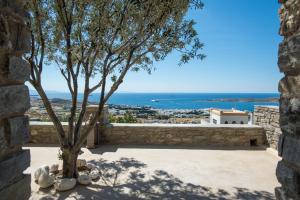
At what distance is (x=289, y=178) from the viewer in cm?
204

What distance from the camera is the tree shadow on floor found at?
15.2 ft

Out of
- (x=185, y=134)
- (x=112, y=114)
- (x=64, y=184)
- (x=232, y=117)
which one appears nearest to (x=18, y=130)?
(x=64, y=184)

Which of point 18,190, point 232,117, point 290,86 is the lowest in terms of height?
point 232,117

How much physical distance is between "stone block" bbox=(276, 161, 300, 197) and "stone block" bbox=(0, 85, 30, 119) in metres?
2.44

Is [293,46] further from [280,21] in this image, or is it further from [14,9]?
[14,9]

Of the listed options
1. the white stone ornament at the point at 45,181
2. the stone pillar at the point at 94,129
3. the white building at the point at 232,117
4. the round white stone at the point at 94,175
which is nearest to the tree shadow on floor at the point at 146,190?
the round white stone at the point at 94,175

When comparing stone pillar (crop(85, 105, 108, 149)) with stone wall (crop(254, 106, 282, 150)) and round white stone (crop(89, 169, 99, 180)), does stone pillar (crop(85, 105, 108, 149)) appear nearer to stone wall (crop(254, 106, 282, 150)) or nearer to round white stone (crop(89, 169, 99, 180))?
round white stone (crop(89, 169, 99, 180))

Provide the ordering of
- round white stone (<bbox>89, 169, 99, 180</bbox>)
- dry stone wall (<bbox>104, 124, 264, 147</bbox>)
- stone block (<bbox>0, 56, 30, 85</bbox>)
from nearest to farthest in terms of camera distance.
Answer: stone block (<bbox>0, 56, 30, 85</bbox>) < round white stone (<bbox>89, 169, 99, 180</bbox>) < dry stone wall (<bbox>104, 124, 264, 147</bbox>)

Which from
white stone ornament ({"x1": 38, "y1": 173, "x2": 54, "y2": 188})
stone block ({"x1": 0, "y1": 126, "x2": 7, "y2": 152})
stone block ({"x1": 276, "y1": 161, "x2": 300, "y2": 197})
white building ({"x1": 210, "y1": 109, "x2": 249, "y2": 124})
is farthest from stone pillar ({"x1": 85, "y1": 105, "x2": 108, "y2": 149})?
white building ({"x1": 210, "y1": 109, "x2": 249, "y2": 124})

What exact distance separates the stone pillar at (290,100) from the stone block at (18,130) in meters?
2.38

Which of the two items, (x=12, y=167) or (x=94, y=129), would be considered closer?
(x=12, y=167)

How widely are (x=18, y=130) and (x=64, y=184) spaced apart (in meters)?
3.13

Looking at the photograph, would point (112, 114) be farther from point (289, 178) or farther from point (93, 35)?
point (289, 178)

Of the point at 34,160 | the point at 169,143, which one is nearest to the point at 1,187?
the point at 34,160
